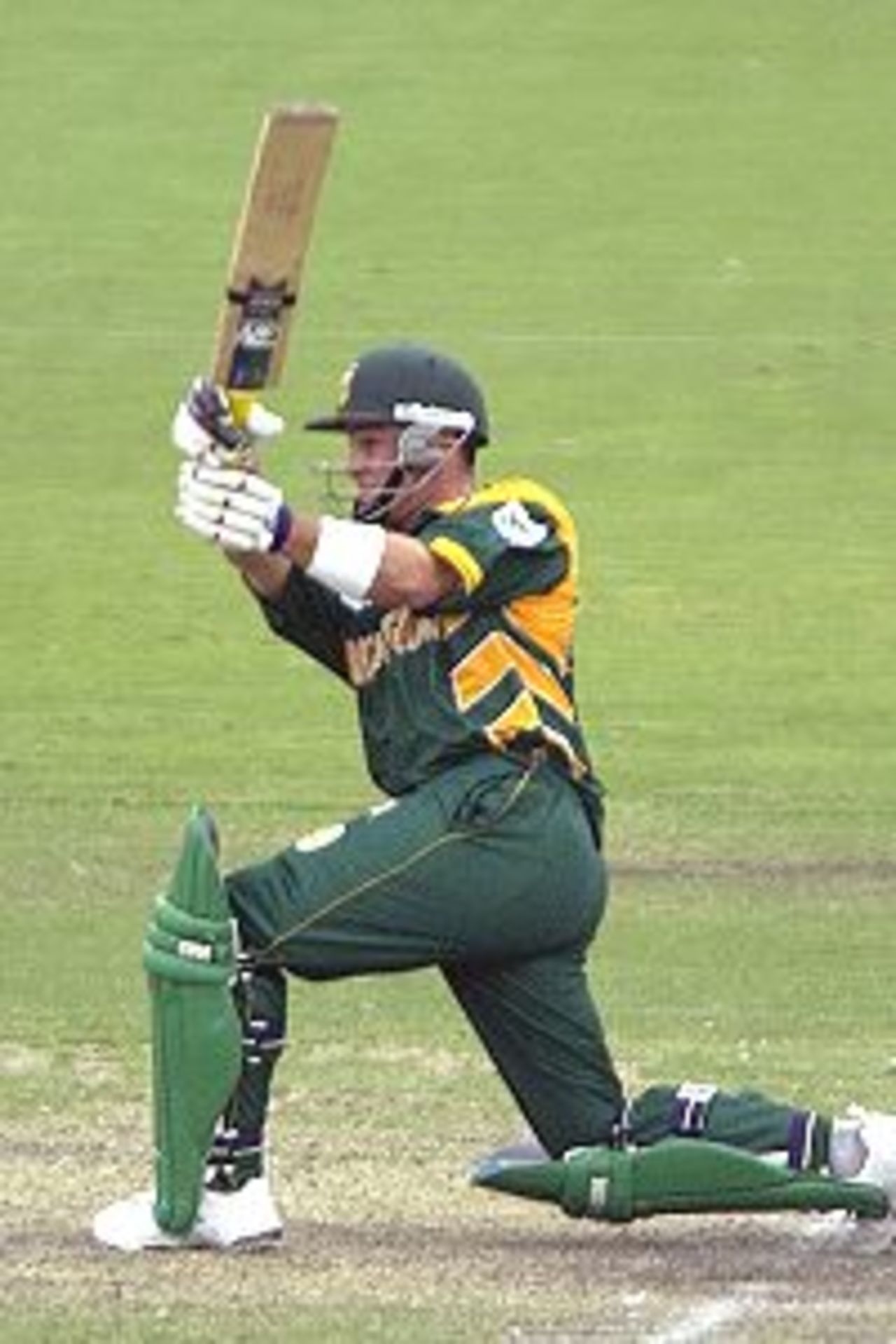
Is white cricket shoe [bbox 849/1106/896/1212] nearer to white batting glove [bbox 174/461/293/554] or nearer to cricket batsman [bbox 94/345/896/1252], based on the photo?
cricket batsman [bbox 94/345/896/1252]

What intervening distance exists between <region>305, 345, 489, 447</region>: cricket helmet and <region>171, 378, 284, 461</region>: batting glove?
0.31m

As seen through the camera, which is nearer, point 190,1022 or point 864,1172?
point 190,1022

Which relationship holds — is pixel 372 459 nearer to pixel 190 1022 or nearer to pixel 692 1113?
pixel 190 1022

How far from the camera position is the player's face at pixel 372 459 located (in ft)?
30.6

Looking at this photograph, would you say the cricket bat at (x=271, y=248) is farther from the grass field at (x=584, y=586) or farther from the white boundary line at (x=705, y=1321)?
the white boundary line at (x=705, y=1321)

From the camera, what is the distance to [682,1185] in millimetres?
9188

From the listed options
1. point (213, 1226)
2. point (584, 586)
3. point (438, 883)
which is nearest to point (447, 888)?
point (438, 883)

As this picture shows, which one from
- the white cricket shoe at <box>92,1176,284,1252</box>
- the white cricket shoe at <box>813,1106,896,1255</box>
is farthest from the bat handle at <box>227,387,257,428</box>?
the white cricket shoe at <box>813,1106,896,1255</box>

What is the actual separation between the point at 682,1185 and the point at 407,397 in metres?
1.60

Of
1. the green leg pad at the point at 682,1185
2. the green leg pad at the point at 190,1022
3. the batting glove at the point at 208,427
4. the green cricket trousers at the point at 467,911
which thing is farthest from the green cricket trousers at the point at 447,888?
the batting glove at the point at 208,427

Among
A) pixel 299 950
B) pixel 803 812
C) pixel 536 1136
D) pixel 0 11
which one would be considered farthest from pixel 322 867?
pixel 0 11

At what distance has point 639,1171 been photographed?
9195 millimetres

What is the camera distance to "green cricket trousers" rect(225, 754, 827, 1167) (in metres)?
9.10

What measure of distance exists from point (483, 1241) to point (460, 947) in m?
0.59
